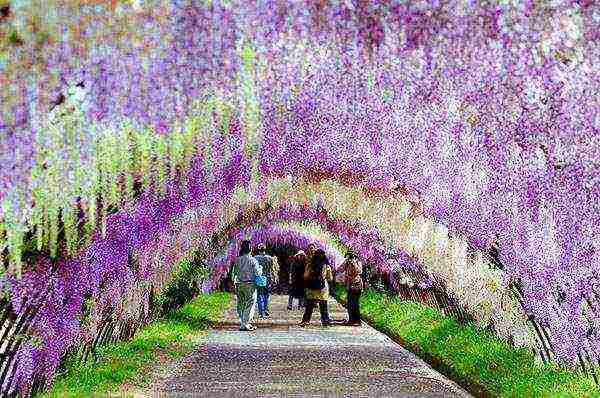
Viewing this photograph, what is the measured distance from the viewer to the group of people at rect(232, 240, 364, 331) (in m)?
22.9

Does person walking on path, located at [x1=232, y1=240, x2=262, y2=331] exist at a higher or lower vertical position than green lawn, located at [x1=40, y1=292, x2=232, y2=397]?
higher

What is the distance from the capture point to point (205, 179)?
14156mm

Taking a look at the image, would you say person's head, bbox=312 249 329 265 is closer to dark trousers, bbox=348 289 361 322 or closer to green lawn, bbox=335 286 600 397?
dark trousers, bbox=348 289 361 322

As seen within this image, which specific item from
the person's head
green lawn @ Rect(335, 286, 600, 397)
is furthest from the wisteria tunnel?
the person's head

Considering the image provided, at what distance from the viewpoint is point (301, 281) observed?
30.5 metres

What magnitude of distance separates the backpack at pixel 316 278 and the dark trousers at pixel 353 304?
1.86 ft

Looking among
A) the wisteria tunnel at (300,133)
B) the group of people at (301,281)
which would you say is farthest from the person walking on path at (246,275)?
the wisteria tunnel at (300,133)

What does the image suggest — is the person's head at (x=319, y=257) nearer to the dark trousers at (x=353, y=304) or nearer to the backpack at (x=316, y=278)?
the backpack at (x=316, y=278)

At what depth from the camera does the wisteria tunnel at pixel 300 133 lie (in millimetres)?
7801

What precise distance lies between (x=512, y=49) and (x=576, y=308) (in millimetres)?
5073

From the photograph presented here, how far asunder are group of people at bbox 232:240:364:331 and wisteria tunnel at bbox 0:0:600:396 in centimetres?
643

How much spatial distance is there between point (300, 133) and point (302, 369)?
151 inches

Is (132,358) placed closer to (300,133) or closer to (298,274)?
(300,133)

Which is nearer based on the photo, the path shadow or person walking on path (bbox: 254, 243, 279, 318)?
the path shadow
